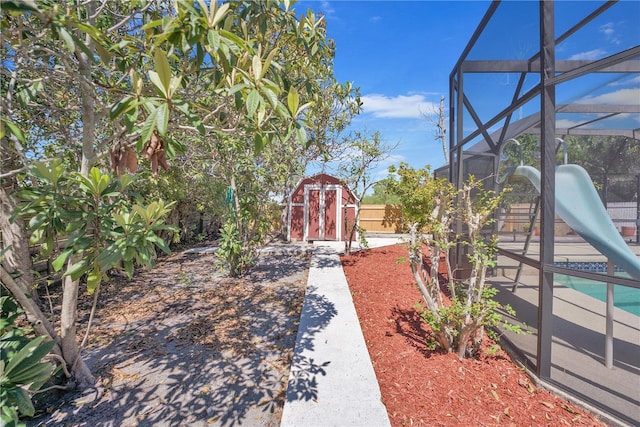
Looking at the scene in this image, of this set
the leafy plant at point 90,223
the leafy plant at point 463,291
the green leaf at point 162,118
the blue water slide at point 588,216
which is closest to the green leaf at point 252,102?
the green leaf at point 162,118

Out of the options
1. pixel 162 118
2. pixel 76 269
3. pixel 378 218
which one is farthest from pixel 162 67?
pixel 378 218

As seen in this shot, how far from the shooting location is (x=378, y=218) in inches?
608

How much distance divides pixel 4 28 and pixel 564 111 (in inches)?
181

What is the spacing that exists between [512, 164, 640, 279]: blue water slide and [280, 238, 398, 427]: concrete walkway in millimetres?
2477

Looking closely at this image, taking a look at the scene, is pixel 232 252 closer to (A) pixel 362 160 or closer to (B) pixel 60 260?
(B) pixel 60 260

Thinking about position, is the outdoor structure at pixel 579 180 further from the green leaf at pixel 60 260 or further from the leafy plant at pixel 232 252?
the leafy plant at pixel 232 252

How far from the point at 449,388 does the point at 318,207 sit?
9.91 meters

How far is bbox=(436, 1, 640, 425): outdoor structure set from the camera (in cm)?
229

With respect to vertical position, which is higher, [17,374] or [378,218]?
[378,218]

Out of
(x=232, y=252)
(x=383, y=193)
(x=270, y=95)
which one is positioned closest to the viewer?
(x=270, y=95)

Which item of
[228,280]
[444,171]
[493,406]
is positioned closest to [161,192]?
[228,280]

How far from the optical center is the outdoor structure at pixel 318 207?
11.9 metres

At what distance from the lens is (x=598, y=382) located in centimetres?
231

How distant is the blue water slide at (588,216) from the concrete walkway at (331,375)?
248cm
